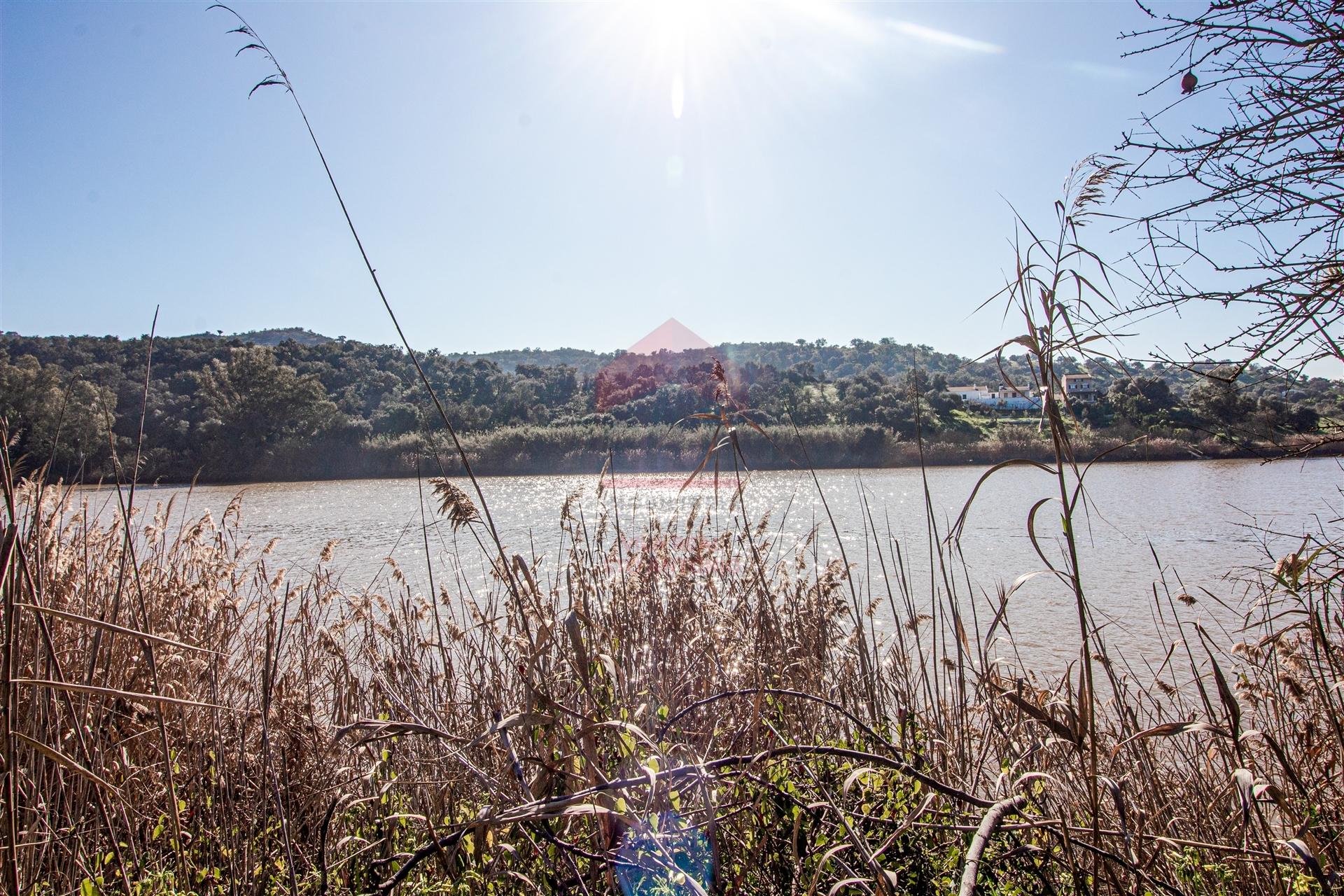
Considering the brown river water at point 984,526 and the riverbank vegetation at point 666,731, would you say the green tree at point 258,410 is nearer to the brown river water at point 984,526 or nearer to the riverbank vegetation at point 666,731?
the brown river water at point 984,526

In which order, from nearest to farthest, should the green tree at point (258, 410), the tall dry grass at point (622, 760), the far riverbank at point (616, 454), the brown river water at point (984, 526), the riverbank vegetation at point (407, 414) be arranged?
the tall dry grass at point (622, 760)
the brown river water at point (984, 526)
the riverbank vegetation at point (407, 414)
the far riverbank at point (616, 454)
the green tree at point (258, 410)

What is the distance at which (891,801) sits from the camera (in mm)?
1222

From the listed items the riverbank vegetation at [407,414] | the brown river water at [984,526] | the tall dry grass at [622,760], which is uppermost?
the riverbank vegetation at [407,414]

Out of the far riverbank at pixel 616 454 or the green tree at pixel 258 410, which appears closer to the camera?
the far riverbank at pixel 616 454

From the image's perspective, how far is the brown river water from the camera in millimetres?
5172

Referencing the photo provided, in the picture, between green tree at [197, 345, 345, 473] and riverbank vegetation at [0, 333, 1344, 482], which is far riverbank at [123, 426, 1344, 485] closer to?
riverbank vegetation at [0, 333, 1344, 482]

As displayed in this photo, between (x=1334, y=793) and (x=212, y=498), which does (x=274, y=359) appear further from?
(x=1334, y=793)

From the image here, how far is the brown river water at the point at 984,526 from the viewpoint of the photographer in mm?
5172

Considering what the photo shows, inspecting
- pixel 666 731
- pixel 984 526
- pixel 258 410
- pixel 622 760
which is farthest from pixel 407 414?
pixel 666 731

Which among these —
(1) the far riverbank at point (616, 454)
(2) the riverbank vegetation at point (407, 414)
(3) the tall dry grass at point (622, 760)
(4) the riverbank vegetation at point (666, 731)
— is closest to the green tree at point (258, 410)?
(2) the riverbank vegetation at point (407, 414)

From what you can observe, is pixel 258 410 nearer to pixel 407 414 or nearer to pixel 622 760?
pixel 407 414

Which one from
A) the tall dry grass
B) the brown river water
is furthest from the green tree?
the tall dry grass

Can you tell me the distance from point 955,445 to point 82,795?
2855 centimetres

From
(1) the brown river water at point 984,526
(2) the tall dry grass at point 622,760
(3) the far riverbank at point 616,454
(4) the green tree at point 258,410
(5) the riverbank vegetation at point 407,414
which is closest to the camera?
(2) the tall dry grass at point 622,760
